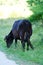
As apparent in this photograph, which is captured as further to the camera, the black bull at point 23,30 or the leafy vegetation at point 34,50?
the black bull at point 23,30

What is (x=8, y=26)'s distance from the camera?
19875 mm

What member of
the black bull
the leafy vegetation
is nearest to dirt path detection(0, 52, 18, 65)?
the leafy vegetation

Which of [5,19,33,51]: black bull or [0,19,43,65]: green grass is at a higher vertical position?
[5,19,33,51]: black bull

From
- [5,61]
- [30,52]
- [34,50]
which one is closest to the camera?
[5,61]

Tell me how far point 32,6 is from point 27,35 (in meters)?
1.46

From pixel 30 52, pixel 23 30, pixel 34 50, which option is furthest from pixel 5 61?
pixel 23 30

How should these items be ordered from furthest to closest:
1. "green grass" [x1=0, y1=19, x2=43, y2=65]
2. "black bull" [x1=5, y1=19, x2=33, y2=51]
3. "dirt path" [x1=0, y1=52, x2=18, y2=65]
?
1. "black bull" [x1=5, y1=19, x2=33, y2=51]
2. "green grass" [x1=0, y1=19, x2=43, y2=65]
3. "dirt path" [x1=0, y1=52, x2=18, y2=65]

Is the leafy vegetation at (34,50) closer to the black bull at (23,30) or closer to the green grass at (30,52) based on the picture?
the green grass at (30,52)

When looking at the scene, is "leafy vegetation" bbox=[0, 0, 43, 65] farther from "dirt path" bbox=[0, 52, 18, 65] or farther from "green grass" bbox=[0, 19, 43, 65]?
"dirt path" bbox=[0, 52, 18, 65]

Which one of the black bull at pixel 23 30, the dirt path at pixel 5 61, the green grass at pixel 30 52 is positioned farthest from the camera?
the black bull at pixel 23 30

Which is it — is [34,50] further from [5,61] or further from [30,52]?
[5,61]

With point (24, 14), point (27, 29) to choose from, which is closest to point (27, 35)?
point (27, 29)

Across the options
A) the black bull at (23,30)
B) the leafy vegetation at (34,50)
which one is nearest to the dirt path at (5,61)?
the leafy vegetation at (34,50)

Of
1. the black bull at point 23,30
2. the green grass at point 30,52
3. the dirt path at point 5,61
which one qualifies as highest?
the black bull at point 23,30
